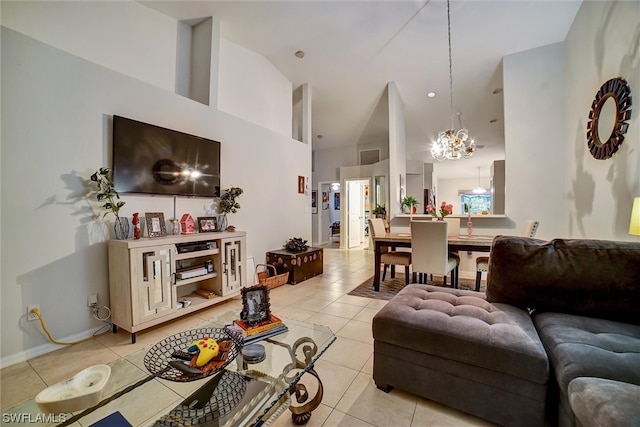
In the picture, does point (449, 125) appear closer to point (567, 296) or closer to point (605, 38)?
point (605, 38)

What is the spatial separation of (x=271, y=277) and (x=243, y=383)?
251cm

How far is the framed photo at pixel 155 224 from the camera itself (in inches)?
100.0

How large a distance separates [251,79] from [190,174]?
2.03 metres

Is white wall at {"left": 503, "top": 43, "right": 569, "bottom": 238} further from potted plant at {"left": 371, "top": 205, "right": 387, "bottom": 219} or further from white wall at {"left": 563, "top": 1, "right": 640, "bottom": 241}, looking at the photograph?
potted plant at {"left": 371, "top": 205, "right": 387, "bottom": 219}

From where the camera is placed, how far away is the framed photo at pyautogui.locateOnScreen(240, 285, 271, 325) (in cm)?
155

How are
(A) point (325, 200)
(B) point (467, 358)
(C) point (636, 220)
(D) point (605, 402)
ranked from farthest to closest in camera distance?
(A) point (325, 200), (C) point (636, 220), (B) point (467, 358), (D) point (605, 402)

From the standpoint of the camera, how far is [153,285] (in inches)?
89.4

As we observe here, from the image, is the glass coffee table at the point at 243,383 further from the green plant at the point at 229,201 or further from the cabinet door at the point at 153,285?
the green plant at the point at 229,201

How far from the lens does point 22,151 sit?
1943 millimetres

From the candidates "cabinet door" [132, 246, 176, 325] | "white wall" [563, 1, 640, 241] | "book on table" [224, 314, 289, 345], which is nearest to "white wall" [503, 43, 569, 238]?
"white wall" [563, 1, 640, 241]

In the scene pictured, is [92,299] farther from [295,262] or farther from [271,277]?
[295,262]

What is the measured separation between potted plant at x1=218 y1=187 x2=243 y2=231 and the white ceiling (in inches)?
86.8

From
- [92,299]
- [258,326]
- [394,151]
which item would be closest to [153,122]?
[92,299]

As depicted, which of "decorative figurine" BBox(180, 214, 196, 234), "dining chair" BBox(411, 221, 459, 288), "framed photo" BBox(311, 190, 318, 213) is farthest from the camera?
"framed photo" BBox(311, 190, 318, 213)
